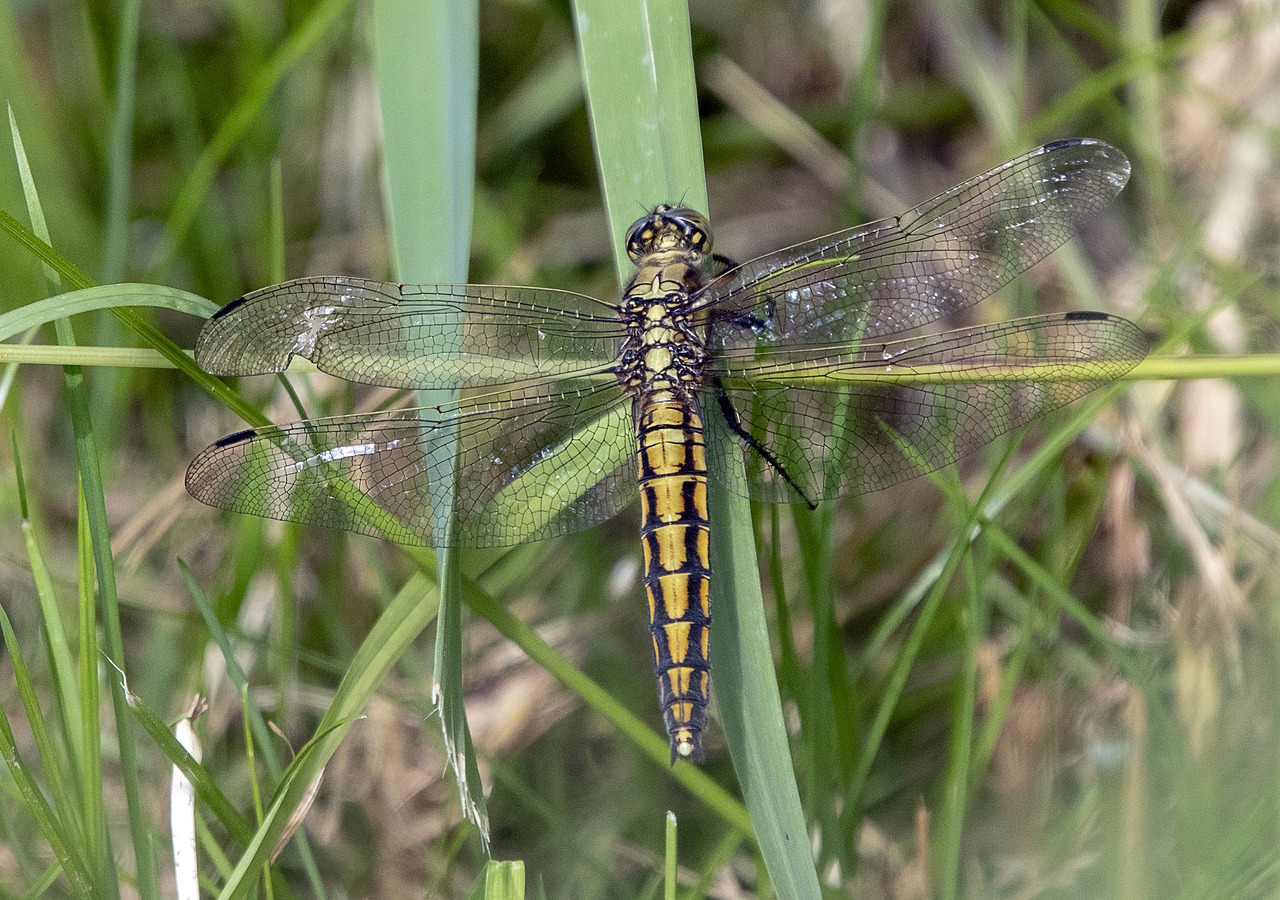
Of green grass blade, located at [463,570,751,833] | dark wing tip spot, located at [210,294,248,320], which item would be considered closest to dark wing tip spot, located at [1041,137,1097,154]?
green grass blade, located at [463,570,751,833]

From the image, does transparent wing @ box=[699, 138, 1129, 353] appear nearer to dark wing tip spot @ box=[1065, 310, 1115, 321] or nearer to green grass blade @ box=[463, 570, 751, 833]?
dark wing tip spot @ box=[1065, 310, 1115, 321]

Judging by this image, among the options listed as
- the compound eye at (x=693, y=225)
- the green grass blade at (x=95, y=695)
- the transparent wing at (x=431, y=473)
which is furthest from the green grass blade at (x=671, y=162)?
the green grass blade at (x=95, y=695)

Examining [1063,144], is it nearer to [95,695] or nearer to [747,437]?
[747,437]

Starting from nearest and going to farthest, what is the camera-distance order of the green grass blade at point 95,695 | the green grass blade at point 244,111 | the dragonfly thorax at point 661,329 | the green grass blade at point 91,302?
the green grass blade at point 95,695 < the green grass blade at point 91,302 < the dragonfly thorax at point 661,329 < the green grass blade at point 244,111

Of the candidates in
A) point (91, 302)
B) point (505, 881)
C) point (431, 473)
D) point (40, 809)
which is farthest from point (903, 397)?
point (40, 809)

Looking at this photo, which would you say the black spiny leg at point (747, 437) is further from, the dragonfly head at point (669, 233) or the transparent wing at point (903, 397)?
the dragonfly head at point (669, 233)

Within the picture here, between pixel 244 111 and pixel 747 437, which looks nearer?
pixel 747 437

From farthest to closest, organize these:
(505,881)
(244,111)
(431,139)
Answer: (244,111) → (431,139) → (505,881)
